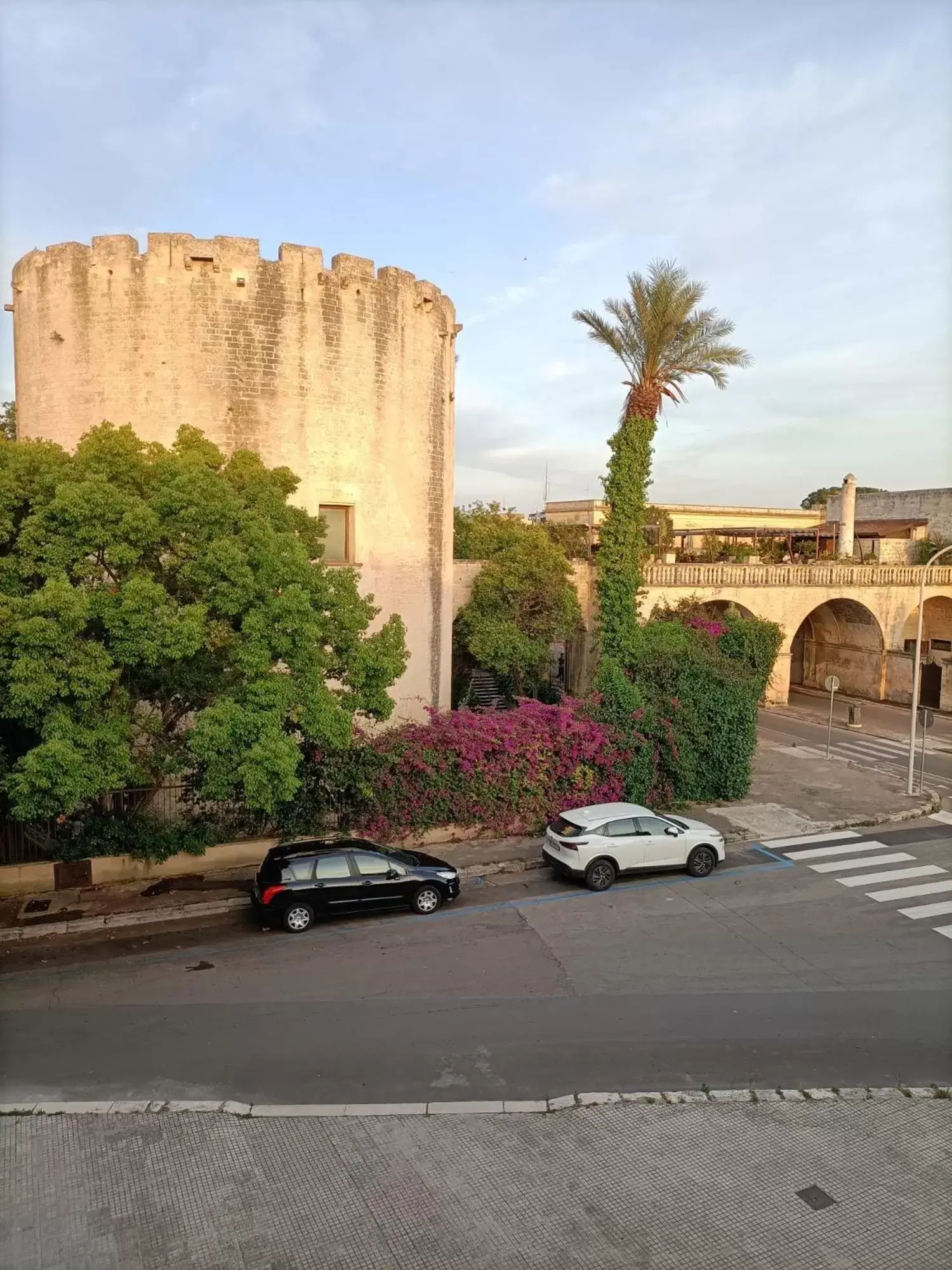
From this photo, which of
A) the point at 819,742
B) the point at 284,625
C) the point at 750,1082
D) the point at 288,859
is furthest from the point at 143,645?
the point at 819,742

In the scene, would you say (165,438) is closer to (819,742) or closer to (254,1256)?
(254,1256)

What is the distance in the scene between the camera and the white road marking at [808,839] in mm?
19031

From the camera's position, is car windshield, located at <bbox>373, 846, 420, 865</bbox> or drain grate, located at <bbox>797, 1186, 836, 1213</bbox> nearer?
drain grate, located at <bbox>797, 1186, 836, 1213</bbox>

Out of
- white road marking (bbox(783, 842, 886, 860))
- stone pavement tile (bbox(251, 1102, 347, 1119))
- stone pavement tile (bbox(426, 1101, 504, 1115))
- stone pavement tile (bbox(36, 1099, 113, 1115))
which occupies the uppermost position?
stone pavement tile (bbox(36, 1099, 113, 1115))

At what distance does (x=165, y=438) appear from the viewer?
64.1ft

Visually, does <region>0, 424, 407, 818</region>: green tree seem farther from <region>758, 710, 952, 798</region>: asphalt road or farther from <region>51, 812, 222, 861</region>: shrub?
<region>758, 710, 952, 798</region>: asphalt road

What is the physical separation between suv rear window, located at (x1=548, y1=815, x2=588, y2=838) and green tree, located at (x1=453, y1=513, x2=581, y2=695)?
41.4 feet

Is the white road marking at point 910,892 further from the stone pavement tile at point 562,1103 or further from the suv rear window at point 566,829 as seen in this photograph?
the stone pavement tile at point 562,1103

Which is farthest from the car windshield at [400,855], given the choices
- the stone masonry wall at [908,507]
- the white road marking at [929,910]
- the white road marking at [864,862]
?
the stone masonry wall at [908,507]

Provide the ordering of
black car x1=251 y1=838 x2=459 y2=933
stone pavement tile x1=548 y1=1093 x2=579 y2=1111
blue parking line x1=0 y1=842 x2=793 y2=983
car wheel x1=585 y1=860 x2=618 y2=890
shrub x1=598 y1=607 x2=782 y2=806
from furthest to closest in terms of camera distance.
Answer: shrub x1=598 y1=607 x2=782 y2=806
car wheel x1=585 y1=860 x2=618 y2=890
black car x1=251 y1=838 x2=459 y2=933
blue parking line x1=0 y1=842 x2=793 y2=983
stone pavement tile x1=548 y1=1093 x2=579 y2=1111

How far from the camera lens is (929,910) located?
15281 mm

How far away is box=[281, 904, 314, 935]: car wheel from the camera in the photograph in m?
13.7

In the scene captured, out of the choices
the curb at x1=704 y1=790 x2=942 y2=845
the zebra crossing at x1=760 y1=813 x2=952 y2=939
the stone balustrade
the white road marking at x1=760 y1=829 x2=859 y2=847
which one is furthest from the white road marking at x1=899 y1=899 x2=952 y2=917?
the stone balustrade

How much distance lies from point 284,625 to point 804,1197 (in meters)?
9.52
